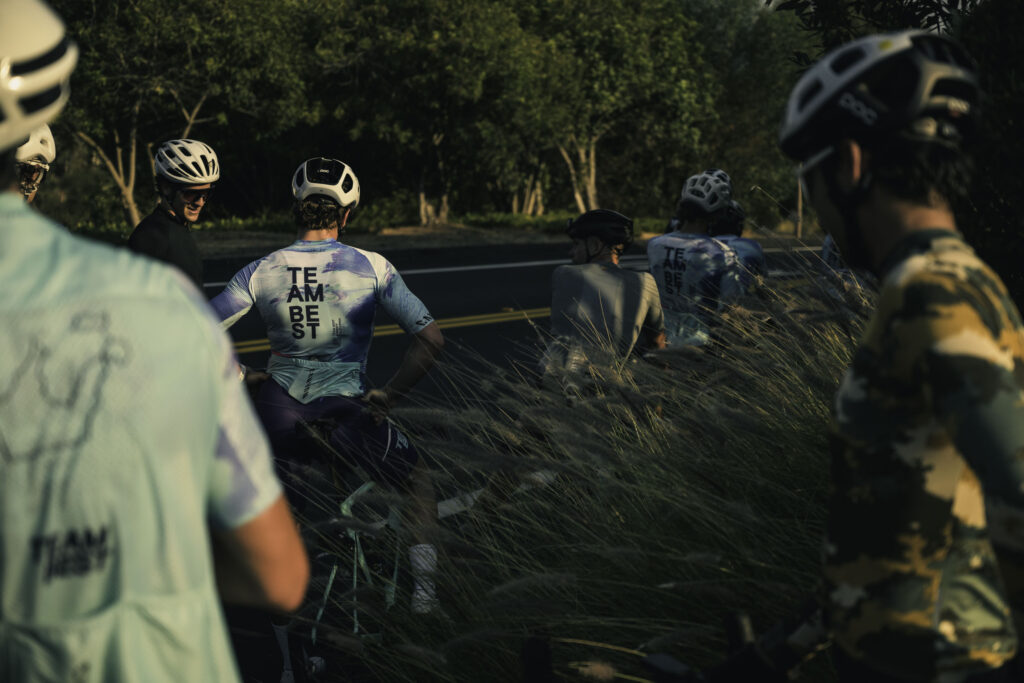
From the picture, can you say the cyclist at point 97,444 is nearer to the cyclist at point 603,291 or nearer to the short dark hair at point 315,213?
the short dark hair at point 315,213

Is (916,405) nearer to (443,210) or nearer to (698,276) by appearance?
(698,276)

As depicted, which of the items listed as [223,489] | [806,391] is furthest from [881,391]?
[806,391]

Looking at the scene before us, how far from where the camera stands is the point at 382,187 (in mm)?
42375

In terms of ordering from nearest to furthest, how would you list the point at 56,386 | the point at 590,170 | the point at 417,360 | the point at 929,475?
1. the point at 56,386
2. the point at 929,475
3. the point at 417,360
4. the point at 590,170

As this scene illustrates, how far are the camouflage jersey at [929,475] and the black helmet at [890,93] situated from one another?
218mm

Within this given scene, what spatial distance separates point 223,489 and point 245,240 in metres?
25.8

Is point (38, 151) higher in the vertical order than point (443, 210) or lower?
higher

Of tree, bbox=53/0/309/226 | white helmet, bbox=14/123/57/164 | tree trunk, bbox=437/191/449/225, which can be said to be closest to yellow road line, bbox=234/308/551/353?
white helmet, bbox=14/123/57/164

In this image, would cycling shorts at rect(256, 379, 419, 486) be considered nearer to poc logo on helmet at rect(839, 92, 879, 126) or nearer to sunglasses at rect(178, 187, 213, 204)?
sunglasses at rect(178, 187, 213, 204)

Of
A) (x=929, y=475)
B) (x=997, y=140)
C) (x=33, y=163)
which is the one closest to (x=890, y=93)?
(x=929, y=475)

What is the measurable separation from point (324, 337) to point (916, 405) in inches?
116

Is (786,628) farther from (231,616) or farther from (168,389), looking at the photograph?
(231,616)

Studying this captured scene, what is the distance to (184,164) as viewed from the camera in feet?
18.8

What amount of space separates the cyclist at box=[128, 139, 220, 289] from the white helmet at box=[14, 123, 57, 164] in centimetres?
71
